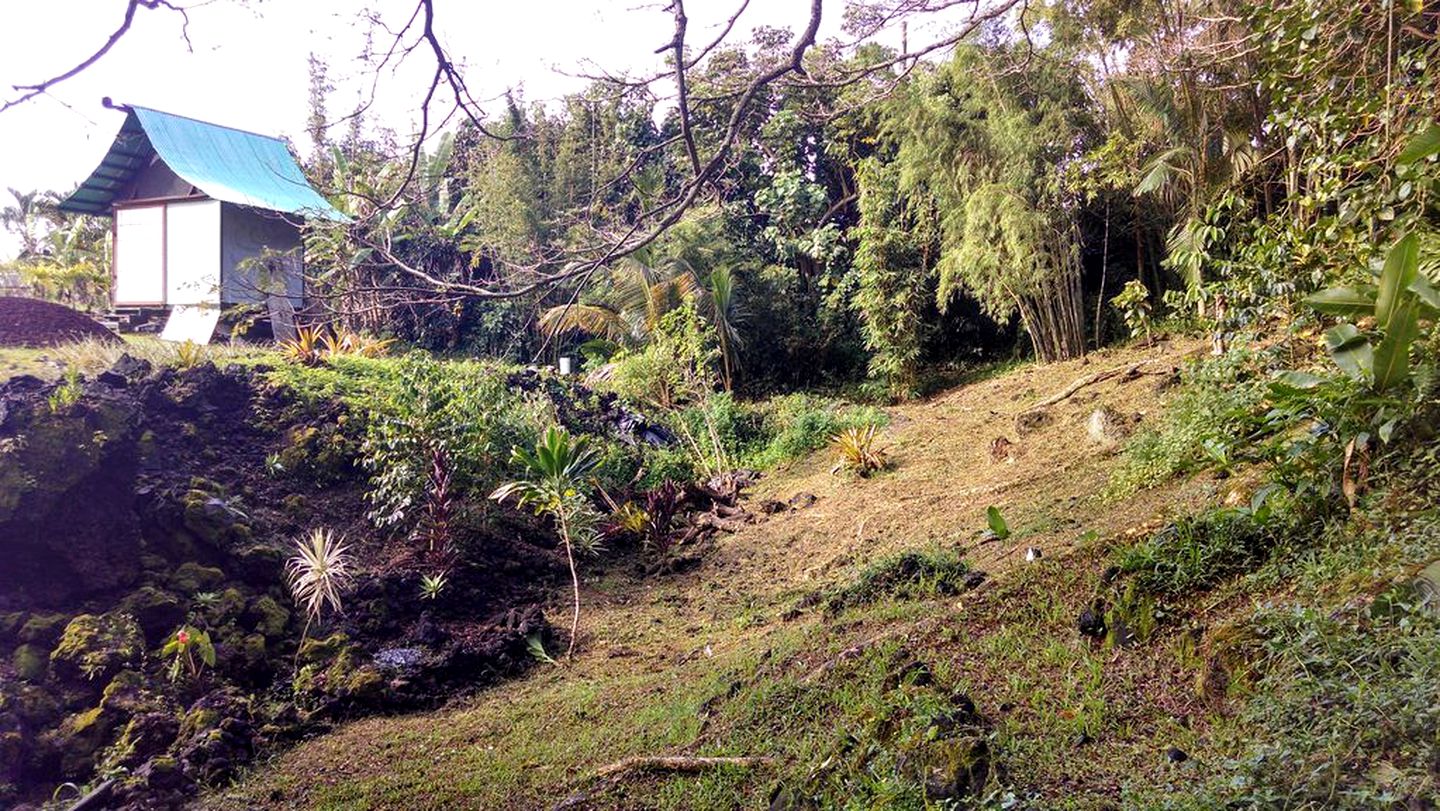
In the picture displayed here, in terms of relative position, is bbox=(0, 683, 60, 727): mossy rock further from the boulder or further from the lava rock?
the boulder

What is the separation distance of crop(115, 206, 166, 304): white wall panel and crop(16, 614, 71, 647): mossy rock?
474 inches

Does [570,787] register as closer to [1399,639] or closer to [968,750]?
[968,750]

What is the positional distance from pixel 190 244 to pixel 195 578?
445 inches

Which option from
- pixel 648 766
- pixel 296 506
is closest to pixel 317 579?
pixel 296 506

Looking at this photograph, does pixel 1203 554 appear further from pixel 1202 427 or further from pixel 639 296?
pixel 639 296

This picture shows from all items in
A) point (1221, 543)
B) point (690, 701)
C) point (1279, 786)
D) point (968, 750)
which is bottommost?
point (690, 701)

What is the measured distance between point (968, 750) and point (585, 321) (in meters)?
12.0

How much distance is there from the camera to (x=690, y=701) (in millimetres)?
4137

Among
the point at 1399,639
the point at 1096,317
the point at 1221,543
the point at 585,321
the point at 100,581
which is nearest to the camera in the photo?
the point at 1399,639

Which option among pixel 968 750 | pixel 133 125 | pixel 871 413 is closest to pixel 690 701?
pixel 968 750

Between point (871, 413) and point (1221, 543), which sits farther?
point (871, 413)

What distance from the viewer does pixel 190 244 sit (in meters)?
14.7

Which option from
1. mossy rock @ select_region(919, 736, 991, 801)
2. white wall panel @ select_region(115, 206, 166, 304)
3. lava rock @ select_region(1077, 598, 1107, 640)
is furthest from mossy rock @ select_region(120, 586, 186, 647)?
white wall panel @ select_region(115, 206, 166, 304)

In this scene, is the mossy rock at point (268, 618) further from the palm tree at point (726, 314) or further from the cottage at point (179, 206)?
the cottage at point (179, 206)
